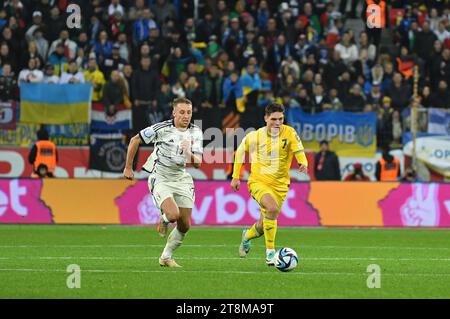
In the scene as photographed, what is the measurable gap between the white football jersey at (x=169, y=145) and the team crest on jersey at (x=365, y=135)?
11.7 m

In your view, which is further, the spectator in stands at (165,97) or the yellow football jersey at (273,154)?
the spectator in stands at (165,97)

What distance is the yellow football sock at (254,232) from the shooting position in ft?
51.8

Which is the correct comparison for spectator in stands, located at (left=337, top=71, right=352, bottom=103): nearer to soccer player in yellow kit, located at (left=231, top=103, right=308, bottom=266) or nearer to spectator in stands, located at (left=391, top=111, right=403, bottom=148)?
spectator in stands, located at (left=391, top=111, right=403, bottom=148)

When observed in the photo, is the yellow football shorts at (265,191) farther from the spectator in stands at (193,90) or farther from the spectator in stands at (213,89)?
the spectator in stands at (193,90)

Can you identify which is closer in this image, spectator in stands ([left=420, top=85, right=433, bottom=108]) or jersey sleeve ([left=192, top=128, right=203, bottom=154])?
jersey sleeve ([left=192, top=128, right=203, bottom=154])

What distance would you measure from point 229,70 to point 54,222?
6447mm

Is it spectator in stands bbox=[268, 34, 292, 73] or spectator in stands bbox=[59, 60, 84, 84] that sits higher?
spectator in stands bbox=[268, 34, 292, 73]

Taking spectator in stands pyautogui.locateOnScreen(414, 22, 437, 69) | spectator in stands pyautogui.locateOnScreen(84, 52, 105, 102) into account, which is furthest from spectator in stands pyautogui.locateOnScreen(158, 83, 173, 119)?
spectator in stands pyautogui.locateOnScreen(414, 22, 437, 69)

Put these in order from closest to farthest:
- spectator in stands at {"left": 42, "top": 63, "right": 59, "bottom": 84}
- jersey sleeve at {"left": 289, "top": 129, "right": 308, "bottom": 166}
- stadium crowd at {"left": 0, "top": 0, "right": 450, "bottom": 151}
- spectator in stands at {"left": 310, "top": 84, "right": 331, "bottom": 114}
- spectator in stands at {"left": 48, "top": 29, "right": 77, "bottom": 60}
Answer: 1. jersey sleeve at {"left": 289, "top": 129, "right": 308, "bottom": 166}
2. spectator in stands at {"left": 42, "top": 63, "right": 59, "bottom": 84}
3. stadium crowd at {"left": 0, "top": 0, "right": 450, "bottom": 151}
4. spectator in stands at {"left": 310, "top": 84, "right": 331, "bottom": 114}
5. spectator in stands at {"left": 48, "top": 29, "right": 77, "bottom": 60}

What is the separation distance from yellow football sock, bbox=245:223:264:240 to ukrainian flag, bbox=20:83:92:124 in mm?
10393

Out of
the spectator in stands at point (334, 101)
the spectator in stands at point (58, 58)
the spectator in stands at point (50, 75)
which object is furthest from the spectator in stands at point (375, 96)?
the spectator in stands at point (50, 75)

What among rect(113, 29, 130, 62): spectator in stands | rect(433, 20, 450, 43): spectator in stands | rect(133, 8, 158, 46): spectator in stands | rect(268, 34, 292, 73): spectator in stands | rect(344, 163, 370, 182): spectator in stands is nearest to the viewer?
rect(344, 163, 370, 182): spectator in stands

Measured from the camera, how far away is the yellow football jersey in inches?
611

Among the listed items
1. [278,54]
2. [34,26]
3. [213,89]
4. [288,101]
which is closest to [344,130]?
[288,101]
